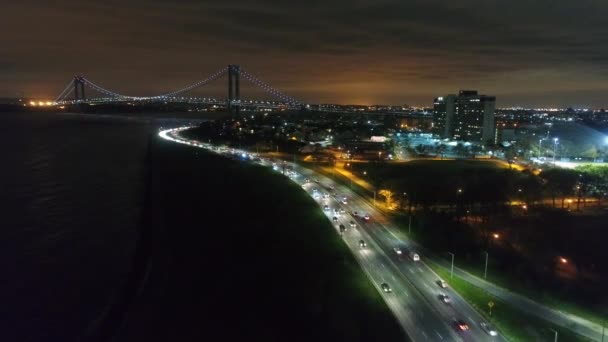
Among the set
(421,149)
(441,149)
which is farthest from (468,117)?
(421,149)

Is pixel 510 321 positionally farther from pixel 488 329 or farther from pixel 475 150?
pixel 475 150

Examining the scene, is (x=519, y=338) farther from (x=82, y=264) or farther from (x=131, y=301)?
(x=82, y=264)

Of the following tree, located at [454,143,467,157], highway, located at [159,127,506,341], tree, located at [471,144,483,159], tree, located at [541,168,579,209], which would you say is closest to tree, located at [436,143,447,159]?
tree, located at [454,143,467,157]

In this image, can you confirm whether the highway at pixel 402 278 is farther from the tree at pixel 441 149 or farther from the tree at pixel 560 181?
the tree at pixel 441 149

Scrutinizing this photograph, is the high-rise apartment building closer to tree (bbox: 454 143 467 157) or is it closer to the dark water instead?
tree (bbox: 454 143 467 157)

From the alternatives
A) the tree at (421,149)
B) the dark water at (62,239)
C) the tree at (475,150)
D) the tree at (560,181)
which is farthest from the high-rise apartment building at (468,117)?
the dark water at (62,239)
